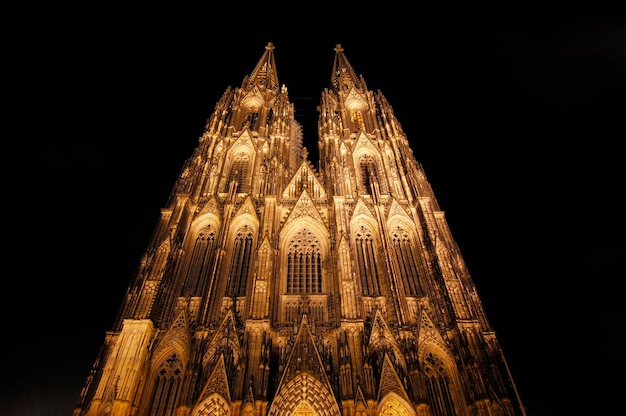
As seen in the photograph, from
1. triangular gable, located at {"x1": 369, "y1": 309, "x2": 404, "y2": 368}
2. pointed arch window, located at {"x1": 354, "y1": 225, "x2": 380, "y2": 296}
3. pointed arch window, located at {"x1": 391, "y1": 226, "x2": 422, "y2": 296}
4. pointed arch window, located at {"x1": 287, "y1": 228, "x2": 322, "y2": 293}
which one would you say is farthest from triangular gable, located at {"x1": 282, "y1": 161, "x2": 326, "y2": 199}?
triangular gable, located at {"x1": 369, "y1": 309, "x2": 404, "y2": 368}

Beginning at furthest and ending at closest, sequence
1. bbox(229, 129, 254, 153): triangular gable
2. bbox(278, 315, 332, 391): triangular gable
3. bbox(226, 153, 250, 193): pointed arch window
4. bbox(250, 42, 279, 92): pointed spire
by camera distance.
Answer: bbox(250, 42, 279, 92): pointed spire, bbox(229, 129, 254, 153): triangular gable, bbox(226, 153, 250, 193): pointed arch window, bbox(278, 315, 332, 391): triangular gable

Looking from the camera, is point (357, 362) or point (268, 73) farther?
point (268, 73)

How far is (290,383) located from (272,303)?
4.06 m

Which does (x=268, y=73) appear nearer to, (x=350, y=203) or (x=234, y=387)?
(x=350, y=203)

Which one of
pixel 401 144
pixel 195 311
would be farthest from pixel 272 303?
pixel 401 144

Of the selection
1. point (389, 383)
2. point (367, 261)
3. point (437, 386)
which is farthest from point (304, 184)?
point (437, 386)

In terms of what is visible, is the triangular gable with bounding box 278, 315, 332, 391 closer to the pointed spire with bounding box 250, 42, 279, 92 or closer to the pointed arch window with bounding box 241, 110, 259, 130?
the pointed arch window with bounding box 241, 110, 259, 130

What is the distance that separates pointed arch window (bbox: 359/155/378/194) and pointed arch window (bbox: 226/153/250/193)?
26.7 feet

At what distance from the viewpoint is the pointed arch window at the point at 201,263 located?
21.1m

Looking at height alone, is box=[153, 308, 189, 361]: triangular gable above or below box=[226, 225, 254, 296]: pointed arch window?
below

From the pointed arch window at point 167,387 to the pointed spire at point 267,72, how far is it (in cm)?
2679

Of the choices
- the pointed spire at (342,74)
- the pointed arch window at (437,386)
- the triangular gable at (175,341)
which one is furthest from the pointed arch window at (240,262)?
the pointed spire at (342,74)

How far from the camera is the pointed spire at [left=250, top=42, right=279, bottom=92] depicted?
38.8 metres

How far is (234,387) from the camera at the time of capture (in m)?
16.4
